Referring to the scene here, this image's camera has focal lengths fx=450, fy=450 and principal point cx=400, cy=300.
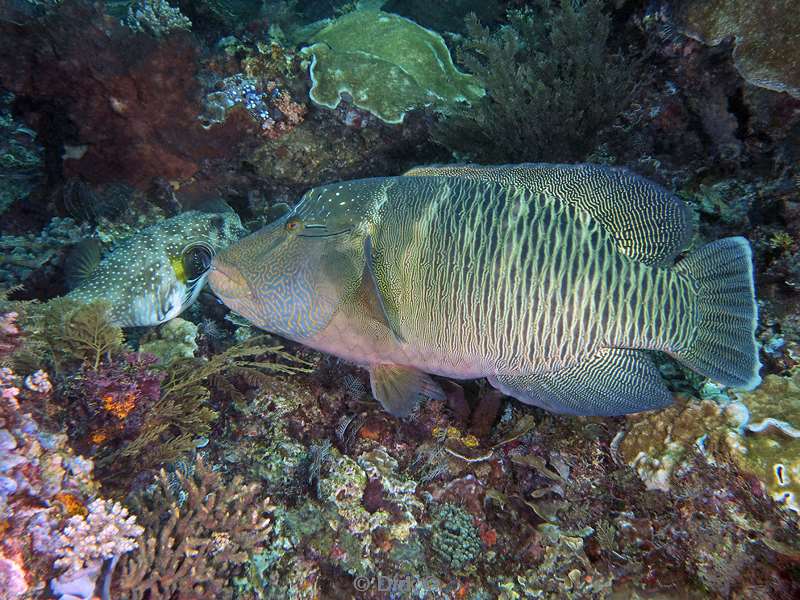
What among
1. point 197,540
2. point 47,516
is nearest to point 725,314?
point 197,540

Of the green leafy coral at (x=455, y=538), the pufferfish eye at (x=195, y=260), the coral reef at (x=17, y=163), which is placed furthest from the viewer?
the coral reef at (x=17, y=163)

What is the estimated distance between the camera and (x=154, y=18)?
494cm

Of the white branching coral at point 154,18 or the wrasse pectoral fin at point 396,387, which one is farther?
the white branching coral at point 154,18

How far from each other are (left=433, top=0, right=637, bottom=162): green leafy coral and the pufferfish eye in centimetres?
265

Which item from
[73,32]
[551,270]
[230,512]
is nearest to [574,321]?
[551,270]

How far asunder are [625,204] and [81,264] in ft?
14.5

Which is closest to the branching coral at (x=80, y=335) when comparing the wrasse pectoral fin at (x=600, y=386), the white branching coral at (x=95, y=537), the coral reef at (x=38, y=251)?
the white branching coral at (x=95, y=537)

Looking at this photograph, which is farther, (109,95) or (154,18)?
(154,18)

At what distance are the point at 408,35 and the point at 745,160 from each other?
4187 millimetres

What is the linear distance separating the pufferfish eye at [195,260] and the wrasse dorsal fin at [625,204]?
9.78 feet

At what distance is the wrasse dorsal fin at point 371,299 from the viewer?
2.64 m

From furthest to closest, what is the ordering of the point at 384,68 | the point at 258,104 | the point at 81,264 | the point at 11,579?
the point at 384,68 < the point at 258,104 < the point at 81,264 < the point at 11,579

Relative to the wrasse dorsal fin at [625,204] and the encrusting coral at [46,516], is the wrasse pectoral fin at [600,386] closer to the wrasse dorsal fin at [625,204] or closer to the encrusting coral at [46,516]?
the wrasse dorsal fin at [625,204]

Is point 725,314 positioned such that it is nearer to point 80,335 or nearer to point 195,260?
point 80,335
